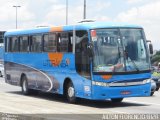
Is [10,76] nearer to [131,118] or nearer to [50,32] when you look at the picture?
[50,32]

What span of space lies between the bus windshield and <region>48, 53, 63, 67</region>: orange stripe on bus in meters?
2.81

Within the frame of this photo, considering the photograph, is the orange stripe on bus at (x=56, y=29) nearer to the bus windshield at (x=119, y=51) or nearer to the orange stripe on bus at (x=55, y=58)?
the orange stripe on bus at (x=55, y=58)

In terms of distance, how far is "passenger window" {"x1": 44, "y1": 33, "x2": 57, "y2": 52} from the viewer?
21609mm

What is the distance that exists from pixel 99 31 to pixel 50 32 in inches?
153

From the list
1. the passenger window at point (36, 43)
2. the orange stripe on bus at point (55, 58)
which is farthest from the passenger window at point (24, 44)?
the orange stripe on bus at point (55, 58)

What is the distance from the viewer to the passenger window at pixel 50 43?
851 inches

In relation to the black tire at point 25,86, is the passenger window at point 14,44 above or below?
above

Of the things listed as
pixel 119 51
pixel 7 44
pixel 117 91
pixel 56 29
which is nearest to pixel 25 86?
pixel 7 44

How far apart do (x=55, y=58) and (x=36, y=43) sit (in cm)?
236

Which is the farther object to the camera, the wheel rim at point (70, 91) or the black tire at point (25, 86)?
the black tire at point (25, 86)

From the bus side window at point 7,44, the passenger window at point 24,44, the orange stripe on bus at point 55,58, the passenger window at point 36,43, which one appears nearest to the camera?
the orange stripe on bus at point 55,58

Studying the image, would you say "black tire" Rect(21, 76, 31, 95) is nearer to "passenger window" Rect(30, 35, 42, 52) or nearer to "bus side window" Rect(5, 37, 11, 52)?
"passenger window" Rect(30, 35, 42, 52)

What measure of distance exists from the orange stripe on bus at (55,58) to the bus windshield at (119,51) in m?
2.81

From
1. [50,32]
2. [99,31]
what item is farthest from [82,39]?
[50,32]
